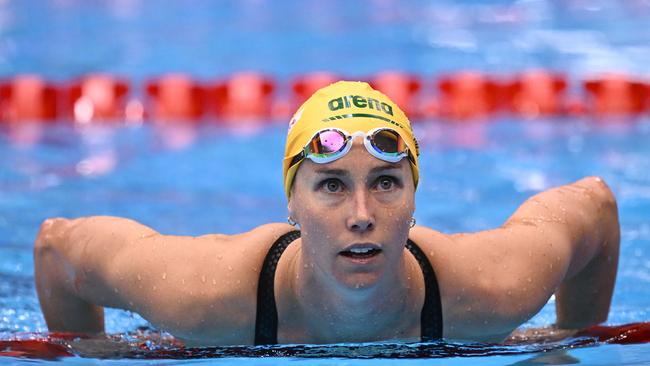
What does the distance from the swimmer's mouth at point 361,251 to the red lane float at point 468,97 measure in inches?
215

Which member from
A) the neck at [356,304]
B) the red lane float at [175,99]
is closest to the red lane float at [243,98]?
the red lane float at [175,99]

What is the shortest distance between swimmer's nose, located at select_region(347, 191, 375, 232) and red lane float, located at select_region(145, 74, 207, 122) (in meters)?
5.70

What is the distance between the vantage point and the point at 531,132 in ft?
26.3

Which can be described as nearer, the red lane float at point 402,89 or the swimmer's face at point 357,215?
the swimmer's face at point 357,215

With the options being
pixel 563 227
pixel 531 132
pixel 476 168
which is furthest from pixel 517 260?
pixel 531 132

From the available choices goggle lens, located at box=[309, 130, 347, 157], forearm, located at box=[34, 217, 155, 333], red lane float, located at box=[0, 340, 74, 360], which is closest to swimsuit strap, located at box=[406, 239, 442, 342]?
goggle lens, located at box=[309, 130, 347, 157]

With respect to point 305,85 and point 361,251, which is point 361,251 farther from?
point 305,85

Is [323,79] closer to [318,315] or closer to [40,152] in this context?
[40,152]

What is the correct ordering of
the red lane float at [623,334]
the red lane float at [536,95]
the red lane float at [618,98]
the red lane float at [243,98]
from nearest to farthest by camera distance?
1. the red lane float at [623,334]
2. the red lane float at [618,98]
3. the red lane float at [536,95]
4. the red lane float at [243,98]

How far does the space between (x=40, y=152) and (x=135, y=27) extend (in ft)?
13.9

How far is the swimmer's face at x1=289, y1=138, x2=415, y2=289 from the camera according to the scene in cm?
293

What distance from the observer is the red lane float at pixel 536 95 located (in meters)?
8.41

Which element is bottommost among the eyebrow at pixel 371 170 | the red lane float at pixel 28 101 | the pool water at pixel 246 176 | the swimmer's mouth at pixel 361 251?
the swimmer's mouth at pixel 361 251

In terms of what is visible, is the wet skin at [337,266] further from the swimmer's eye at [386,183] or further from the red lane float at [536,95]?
the red lane float at [536,95]
